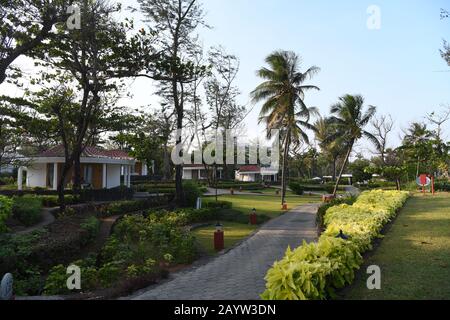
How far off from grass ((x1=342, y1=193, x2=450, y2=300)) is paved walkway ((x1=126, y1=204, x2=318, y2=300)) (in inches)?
82.1

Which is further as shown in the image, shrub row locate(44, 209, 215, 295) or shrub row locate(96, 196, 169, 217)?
shrub row locate(96, 196, 169, 217)

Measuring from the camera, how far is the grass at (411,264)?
16.7 feet

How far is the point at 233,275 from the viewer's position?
8.27 meters

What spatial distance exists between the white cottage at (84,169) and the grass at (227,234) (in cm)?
1383

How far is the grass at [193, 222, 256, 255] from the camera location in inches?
482

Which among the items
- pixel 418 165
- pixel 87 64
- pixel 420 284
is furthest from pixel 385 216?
pixel 418 165

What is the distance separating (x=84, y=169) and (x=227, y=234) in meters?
18.0

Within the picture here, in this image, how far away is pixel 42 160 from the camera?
26156 mm

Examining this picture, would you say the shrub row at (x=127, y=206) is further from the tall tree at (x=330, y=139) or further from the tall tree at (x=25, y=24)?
the tall tree at (x=330, y=139)

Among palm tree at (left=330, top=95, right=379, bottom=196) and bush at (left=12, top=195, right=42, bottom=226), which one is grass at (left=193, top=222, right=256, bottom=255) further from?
palm tree at (left=330, top=95, right=379, bottom=196)

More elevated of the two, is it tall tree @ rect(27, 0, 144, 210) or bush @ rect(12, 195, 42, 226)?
tall tree @ rect(27, 0, 144, 210)

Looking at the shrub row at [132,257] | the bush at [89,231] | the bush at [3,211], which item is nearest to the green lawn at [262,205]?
the shrub row at [132,257]

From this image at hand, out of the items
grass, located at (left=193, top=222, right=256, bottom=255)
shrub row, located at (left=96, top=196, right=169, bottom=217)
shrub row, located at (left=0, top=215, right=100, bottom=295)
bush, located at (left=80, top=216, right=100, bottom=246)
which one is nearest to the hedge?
shrub row, located at (left=0, top=215, right=100, bottom=295)

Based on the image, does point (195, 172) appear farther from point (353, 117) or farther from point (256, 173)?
point (353, 117)
